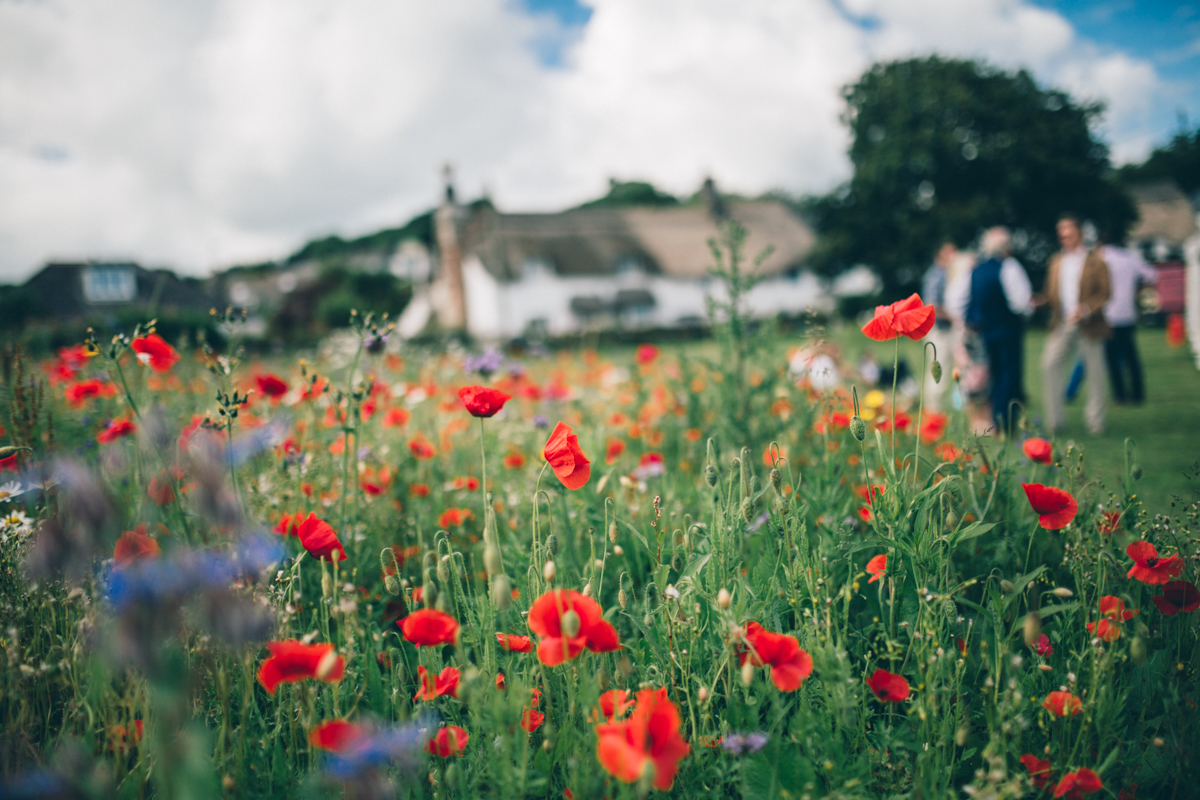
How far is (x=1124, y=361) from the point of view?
21.6ft

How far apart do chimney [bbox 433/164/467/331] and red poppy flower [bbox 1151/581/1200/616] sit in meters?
34.3

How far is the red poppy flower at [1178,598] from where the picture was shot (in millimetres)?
1433

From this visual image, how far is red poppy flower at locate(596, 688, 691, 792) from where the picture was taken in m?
0.89

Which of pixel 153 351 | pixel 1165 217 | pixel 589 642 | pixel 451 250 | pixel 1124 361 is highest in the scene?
pixel 451 250

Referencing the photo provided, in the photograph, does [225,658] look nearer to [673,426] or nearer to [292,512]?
[292,512]

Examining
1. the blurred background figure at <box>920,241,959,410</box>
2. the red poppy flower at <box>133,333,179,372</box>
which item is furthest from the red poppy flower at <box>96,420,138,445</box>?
the blurred background figure at <box>920,241,959,410</box>

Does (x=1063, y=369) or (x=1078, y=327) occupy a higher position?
(x=1078, y=327)

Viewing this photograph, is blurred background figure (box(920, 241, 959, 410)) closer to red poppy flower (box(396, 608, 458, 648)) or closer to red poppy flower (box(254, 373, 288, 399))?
red poppy flower (box(254, 373, 288, 399))

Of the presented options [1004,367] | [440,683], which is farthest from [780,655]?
[1004,367]

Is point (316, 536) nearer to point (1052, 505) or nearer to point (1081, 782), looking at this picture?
point (1081, 782)

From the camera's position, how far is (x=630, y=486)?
221 centimetres

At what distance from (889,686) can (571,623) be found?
2.65 feet

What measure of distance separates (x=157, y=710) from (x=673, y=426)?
112 inches

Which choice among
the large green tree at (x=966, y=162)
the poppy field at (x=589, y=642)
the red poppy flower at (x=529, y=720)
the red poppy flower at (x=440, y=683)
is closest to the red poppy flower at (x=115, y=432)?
the poppy field at (x=589, y=642)
